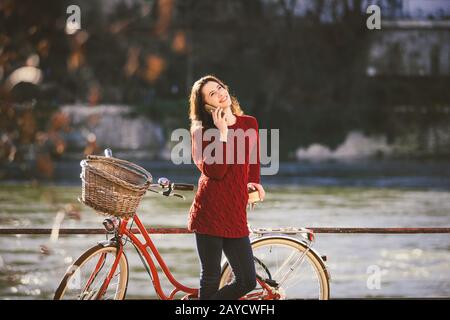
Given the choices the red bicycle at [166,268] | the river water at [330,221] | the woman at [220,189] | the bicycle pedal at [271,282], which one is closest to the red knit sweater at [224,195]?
the woman at [220,189]

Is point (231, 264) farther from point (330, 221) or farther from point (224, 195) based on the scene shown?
point (330, 221)

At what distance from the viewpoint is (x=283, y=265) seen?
414 cm

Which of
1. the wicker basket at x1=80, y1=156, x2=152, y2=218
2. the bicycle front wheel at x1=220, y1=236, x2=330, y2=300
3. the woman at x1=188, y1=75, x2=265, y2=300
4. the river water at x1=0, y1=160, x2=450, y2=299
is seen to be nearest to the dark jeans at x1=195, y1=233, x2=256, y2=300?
the woman at x1=188, y1=75, x2=265, y2=300

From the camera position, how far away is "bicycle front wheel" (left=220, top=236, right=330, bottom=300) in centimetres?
405

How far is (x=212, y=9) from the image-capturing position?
44.2 metres

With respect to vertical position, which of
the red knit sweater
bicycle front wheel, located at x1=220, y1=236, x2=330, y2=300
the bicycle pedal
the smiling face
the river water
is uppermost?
the smiling face

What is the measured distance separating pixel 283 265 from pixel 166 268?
0.51m

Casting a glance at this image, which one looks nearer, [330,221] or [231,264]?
[231,264]

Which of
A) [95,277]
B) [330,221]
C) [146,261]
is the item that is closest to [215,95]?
[146,261]

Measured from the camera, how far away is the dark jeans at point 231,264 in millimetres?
3834

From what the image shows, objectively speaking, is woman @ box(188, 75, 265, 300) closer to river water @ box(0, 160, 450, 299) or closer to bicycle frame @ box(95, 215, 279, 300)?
bicycle frame @ box(95, 215, 279, 300)

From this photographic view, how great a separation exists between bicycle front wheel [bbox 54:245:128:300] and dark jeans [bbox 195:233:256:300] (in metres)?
0.34
